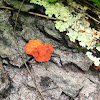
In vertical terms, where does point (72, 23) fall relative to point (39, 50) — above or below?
above

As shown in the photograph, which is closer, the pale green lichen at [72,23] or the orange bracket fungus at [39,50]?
the orange bracket fungus at [39,50]

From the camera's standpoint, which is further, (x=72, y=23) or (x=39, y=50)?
(x=72, y=23)

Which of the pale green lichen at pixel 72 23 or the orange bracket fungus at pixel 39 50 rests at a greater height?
the pale green lichen at pixel 72 23

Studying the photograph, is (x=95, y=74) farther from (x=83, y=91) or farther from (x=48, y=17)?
(x=48, y=17)

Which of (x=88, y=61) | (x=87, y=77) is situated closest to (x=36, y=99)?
(x=87, y=77)
